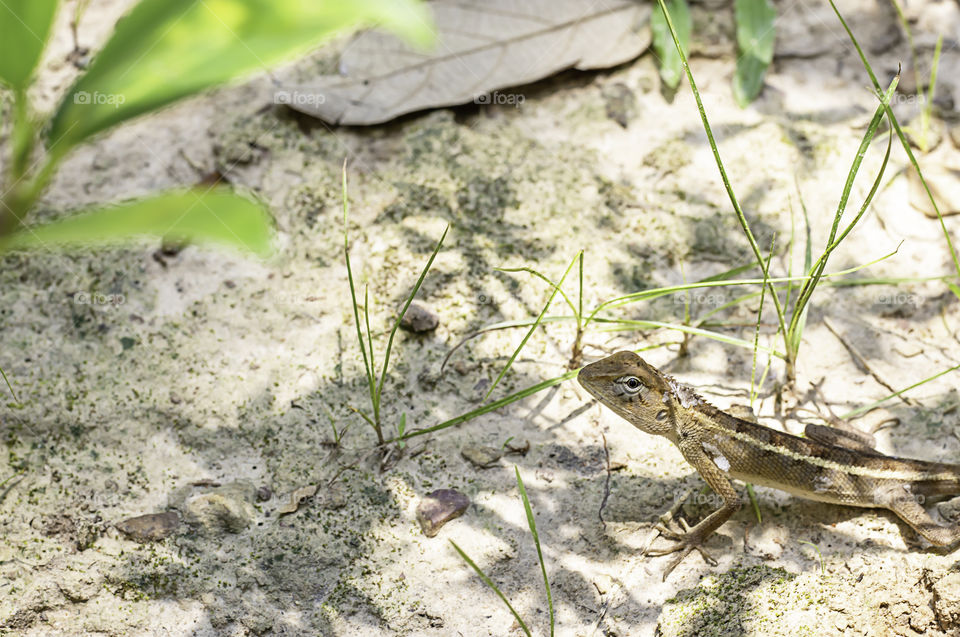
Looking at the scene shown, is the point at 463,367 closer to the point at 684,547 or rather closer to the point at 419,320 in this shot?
the point at 419,320

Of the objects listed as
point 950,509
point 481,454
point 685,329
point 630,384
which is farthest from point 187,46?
point 950,509

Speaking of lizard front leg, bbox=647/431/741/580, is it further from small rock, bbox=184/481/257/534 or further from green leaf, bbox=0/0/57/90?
green leaf, bbox=0/0/57/90

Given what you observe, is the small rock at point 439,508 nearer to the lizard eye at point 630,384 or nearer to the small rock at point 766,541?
the lizard eye at point 630,384

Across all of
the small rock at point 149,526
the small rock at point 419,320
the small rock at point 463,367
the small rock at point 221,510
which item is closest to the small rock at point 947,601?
the small rock at point 463,367

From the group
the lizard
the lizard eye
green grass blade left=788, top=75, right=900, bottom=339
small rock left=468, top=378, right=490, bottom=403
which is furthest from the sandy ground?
green grass blade left=788, top=75, right=900, bottom=339

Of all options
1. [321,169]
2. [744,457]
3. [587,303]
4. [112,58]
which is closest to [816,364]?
[744,457]

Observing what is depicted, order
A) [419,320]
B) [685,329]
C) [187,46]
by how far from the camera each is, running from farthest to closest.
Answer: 1. [419,320]
2. [685,329]
3. [187,46]

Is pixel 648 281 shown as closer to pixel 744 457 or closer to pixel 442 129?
pixel 744 457
